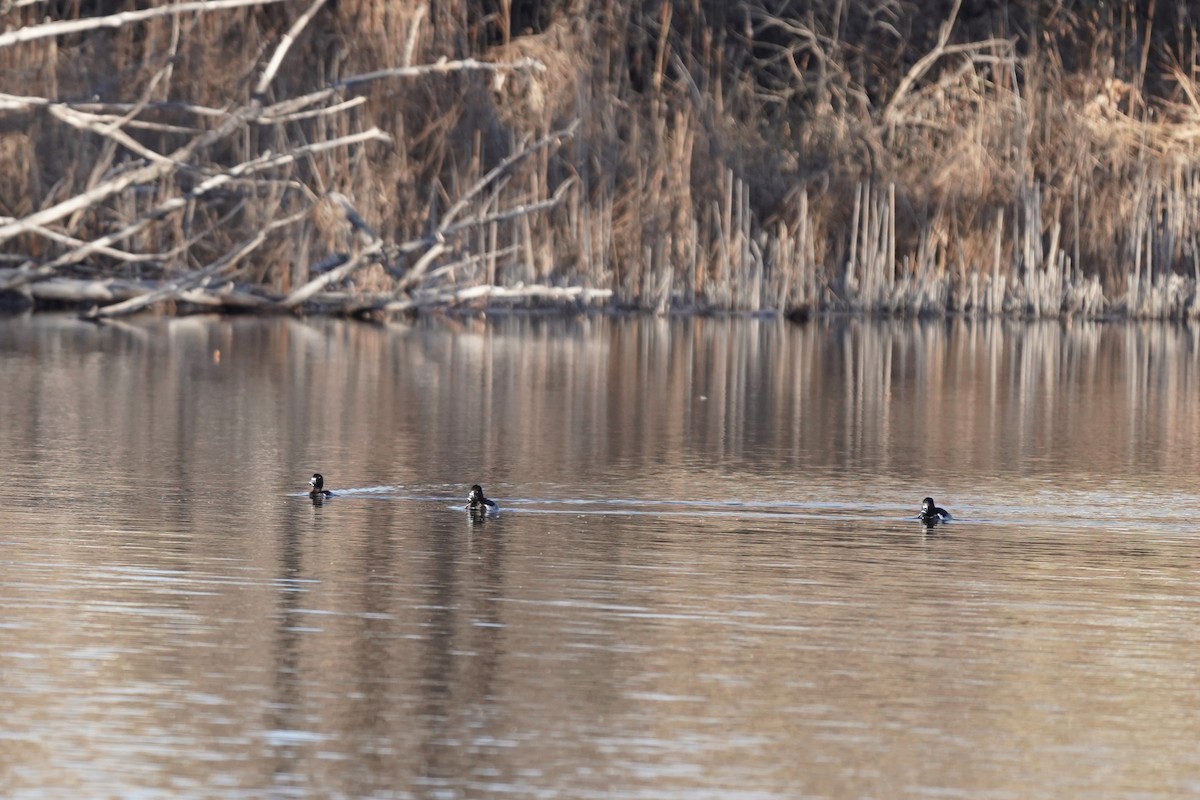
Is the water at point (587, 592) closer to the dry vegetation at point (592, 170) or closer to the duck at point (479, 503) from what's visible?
the duck at point (479, 503)

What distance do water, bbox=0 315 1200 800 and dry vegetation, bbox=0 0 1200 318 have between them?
709 cm

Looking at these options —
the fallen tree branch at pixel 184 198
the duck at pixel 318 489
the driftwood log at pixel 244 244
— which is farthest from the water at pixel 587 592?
the driftwood log at pixel 244 244

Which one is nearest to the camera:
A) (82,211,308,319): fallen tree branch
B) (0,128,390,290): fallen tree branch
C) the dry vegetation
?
(0,128,390,290): fallen tree branch

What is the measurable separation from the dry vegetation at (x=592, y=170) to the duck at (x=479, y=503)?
36.9 feet

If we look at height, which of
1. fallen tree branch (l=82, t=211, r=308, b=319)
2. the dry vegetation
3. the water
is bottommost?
the water

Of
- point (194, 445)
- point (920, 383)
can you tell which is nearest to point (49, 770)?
point (194, 445)

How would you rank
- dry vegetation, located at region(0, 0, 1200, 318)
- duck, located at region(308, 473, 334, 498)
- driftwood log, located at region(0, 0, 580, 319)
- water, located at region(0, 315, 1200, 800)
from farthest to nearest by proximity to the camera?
1. dry vegetation, located at region(0, 0, 1200, 318)
2. driftwood log, located at region(0, 0, 580, 319)
3. duck, located at region(308, 473, 334, 498)
4. water, located at region(0, 315, 1200, 800)

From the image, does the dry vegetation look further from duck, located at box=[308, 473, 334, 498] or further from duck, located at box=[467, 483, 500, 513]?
duck, located at box=[467, 483, 500, 513]

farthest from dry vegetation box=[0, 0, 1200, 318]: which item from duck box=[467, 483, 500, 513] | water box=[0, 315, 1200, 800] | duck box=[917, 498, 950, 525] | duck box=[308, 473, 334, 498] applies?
duck box=[917, 498, 950, 525]

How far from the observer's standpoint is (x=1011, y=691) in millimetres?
7172

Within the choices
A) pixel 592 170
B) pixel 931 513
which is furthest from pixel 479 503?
pixel 592 170

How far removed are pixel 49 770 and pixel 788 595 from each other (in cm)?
337

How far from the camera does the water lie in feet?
20.7

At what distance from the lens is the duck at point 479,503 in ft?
35.1
